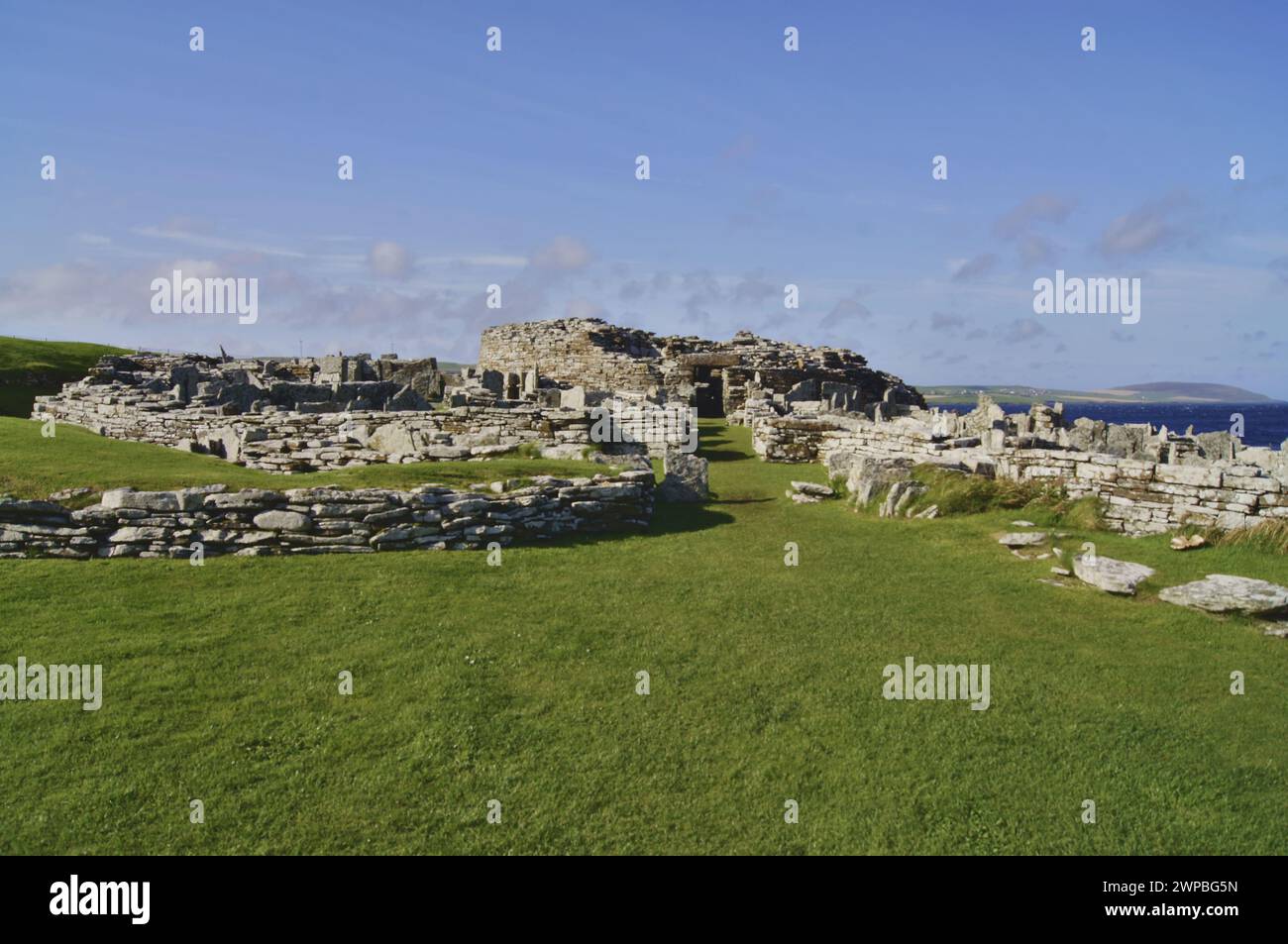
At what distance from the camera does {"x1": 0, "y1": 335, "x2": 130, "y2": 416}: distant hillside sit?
3389 centimetres

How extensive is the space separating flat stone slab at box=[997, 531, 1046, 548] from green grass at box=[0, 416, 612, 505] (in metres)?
7.72

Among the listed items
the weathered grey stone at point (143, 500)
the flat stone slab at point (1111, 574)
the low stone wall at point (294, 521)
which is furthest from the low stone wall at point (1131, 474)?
the weathered grey stone at point (143, 500)

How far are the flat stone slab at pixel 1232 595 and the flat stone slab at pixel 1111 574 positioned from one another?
42 centimetres

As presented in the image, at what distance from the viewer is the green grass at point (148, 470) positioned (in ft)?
39.8

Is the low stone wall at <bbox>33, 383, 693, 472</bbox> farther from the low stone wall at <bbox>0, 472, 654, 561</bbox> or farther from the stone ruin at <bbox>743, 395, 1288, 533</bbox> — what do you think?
the low stone wall at <bbox>0, 472, 654, 561</bbox>

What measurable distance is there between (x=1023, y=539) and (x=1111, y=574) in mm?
1968

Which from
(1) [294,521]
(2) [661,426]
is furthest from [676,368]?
(1) [294,521]

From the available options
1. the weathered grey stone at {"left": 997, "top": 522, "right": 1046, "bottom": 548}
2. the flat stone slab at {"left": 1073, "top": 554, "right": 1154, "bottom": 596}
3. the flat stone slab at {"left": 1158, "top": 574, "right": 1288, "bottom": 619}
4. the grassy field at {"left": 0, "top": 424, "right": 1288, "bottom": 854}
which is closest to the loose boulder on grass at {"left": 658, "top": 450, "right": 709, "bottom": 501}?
the grassy field at {"left": 0, "top": 424, "right": 1288, "bottom": 854}

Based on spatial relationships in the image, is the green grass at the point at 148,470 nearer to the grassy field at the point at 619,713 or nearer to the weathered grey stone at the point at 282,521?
the grassy field at the point at 619,713

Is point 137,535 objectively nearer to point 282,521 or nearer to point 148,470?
point 282,521

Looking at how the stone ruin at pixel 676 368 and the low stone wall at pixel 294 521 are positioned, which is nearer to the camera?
the low stone wall at pixel 294 521

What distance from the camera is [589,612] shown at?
10.7 metres

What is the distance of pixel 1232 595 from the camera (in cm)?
1091

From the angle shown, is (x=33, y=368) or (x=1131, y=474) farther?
(x=33, y=368)
